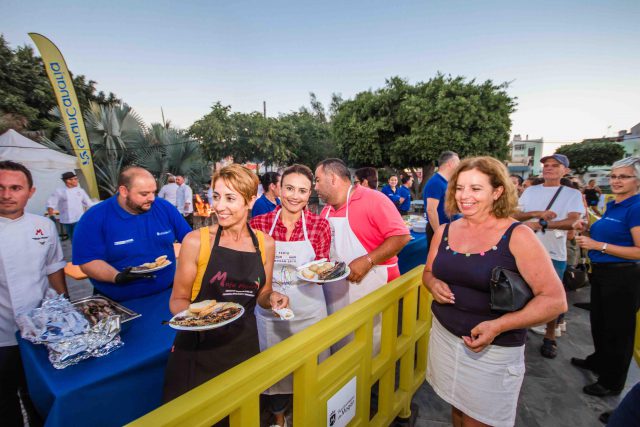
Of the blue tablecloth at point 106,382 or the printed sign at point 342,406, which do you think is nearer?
the blue tablecloth at point 106,382

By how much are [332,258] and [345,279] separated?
0.87 ft

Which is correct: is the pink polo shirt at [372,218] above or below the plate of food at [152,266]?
above

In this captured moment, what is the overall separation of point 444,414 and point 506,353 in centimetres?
145

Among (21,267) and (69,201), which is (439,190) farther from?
(69,201)

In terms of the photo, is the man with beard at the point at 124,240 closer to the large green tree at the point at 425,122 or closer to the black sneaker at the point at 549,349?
the black sneaker at the point at 549,349

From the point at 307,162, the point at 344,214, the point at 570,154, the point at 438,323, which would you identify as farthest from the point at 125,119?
the point at 570,154

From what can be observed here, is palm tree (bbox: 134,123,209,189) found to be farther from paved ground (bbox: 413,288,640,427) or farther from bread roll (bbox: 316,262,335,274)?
paved ground (bbox: 413,288,640,427)

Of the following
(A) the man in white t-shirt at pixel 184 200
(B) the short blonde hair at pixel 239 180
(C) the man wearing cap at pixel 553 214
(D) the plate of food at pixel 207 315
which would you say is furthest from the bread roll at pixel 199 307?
(A) the man in white t-shirt at pixel 184 200

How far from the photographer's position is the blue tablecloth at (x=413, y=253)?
4.62 m

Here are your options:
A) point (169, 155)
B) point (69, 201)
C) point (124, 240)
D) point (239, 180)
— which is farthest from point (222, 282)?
point (169, 155)

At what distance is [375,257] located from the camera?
8.55 ft

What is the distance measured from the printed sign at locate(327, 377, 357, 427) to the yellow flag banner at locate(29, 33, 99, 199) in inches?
437

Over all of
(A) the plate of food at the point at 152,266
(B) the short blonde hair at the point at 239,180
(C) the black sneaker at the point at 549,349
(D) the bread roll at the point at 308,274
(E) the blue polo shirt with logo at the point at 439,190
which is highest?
(B) the short blonde hair at the point at 239,180

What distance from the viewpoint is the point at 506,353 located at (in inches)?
63.7
